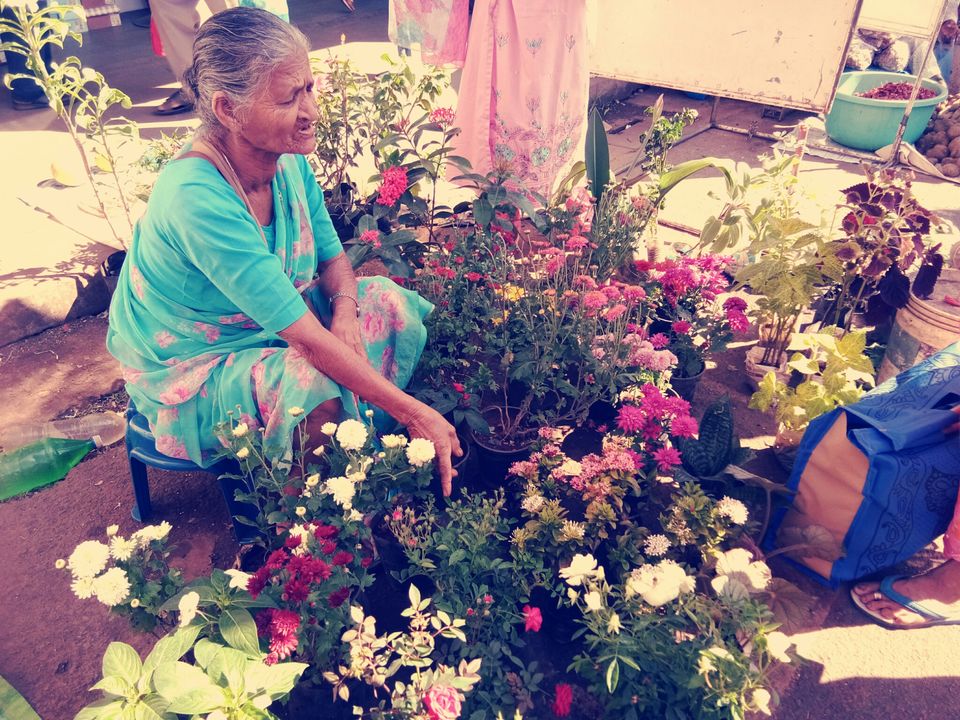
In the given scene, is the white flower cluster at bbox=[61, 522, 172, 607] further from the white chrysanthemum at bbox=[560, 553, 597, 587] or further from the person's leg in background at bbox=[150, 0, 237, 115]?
the person's leg in background at bbox=[150, 0, 237, 115]

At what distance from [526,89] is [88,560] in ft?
8.98

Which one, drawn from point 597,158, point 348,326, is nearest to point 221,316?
point 348,326

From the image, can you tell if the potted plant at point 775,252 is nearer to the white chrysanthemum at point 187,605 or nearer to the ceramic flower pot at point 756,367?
the ceramic flower pot at point 756,367

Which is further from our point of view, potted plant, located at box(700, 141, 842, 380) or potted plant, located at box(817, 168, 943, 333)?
potted plant, located at box(700, 141, 842, 380)

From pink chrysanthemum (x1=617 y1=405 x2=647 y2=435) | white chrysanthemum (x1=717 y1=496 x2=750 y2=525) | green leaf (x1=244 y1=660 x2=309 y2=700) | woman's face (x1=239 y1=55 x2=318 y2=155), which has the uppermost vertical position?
woman's face (x1=239 y1=55 x2=318 y2=155)

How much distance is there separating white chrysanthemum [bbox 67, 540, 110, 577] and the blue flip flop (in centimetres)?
212

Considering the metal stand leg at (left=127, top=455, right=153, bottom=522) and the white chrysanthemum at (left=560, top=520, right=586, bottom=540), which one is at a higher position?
the white chrysanthemum at (left=560, top=520, right=586, bottom=540)

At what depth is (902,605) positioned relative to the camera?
2184 mm

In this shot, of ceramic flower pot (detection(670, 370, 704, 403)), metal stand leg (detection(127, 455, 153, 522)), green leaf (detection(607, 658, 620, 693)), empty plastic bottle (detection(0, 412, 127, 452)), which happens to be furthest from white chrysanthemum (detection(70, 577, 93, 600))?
ceramic flower pot (detection(670, 370, 704, 403))

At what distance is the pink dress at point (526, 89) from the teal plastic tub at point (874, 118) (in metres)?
2.56

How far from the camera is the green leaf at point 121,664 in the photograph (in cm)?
135

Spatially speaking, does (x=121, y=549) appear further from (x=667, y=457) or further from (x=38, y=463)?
(x=38, y=463)

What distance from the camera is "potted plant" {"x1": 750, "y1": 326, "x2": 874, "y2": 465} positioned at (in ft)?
8.02

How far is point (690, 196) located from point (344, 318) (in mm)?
3164
